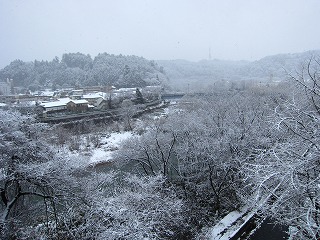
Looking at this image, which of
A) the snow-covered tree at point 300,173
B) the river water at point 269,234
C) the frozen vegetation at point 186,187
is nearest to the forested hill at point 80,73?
the frozen vegetation at point 186,187

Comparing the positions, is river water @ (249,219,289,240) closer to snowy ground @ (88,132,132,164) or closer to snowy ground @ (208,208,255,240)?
snowy ground @ (208,208,255,240)

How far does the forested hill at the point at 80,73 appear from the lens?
53.9 metres

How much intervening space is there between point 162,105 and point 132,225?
30.5m

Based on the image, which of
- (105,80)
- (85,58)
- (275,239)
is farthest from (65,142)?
(85,58)

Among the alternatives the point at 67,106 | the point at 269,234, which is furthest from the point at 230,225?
the point at 67,106

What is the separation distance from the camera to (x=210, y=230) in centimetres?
707

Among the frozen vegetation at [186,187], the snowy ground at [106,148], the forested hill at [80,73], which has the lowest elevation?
the snowy ground at [106,148]

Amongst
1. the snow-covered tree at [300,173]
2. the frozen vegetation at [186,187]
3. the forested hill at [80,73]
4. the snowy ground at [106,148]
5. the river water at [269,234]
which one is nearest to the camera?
the snow-covered tree at [300,173]

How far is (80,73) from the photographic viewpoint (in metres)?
60.6

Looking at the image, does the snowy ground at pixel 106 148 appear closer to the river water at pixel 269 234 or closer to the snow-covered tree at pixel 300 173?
the river water at pixel 269 234

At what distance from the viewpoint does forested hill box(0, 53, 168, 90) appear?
53.9 metres

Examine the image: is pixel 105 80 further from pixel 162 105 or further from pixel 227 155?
pixel 227 155

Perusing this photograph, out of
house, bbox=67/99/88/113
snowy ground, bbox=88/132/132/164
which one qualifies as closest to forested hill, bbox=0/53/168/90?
house, bbox=67/99/88/113

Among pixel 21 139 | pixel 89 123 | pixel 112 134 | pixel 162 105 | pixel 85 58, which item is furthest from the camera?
pixel 85 58
